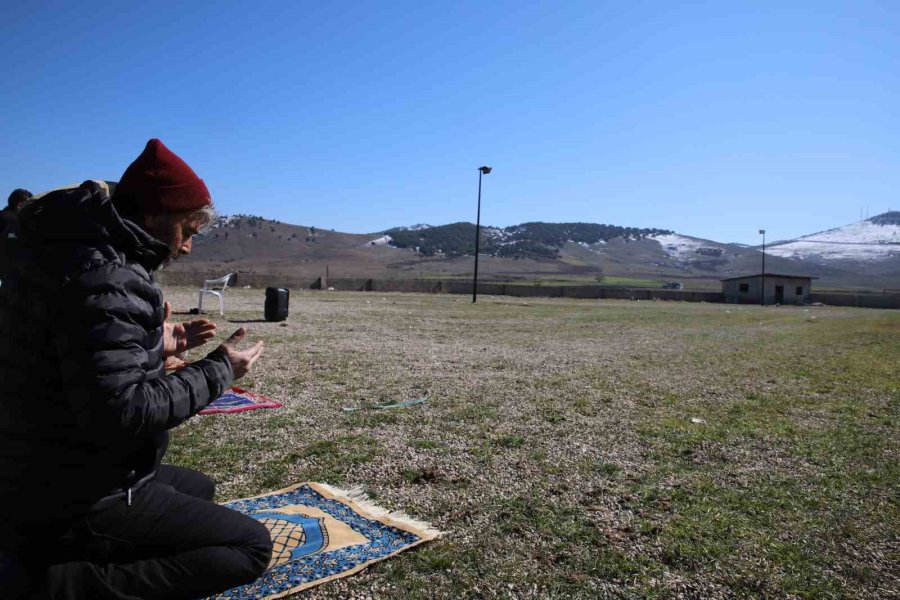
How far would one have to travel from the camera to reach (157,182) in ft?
7.38

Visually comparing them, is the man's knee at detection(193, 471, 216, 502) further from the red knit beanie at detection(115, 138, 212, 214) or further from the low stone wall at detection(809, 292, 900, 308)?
the low stone wall at detection(809, 292, 900, 308)

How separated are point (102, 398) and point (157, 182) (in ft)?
2.52

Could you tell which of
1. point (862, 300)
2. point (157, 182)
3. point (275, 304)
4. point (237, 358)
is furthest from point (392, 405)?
point (862, 300)

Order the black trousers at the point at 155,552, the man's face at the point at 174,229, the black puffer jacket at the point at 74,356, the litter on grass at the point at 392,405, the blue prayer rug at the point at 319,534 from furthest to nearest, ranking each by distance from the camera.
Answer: the litter on grass at the point at 392,405
the blue prayer rug at the point at 319,534
the man's face at the point at 174,229
the black trousers at the point at 155,552
the black puffer jacket at the point at 74,356

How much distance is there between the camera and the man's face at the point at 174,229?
230 cm

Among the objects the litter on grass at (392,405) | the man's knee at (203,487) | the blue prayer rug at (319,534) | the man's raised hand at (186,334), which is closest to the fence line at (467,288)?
the litter on grass at (392,405)

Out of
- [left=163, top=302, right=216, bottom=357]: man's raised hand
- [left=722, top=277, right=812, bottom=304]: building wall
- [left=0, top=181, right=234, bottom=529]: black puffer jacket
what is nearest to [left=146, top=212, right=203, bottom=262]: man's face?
[left=0, top=181, right=234, bottom=529]: black puffer jacket

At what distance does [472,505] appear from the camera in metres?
3.90

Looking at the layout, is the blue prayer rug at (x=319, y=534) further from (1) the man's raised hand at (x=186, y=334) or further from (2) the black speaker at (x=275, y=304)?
(2) the black speaker at (x=275, y=304)

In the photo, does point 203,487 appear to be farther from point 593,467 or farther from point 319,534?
point 593,467

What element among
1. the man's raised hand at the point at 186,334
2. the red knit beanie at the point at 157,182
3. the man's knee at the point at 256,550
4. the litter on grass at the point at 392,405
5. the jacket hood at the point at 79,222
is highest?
the red knit beanie at the point at 157,182

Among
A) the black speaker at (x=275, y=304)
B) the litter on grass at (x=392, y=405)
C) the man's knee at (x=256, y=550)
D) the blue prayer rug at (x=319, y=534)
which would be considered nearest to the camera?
the man's knee at (x=256, y=550)

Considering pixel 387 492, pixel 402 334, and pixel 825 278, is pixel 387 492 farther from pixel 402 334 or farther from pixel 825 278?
pixel 825 278

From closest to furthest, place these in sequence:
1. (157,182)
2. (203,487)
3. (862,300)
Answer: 1. (157,182)
2. (203,487)
3. (862,300)
